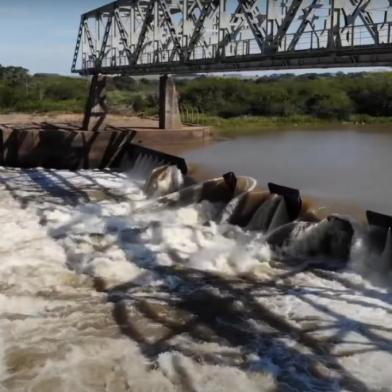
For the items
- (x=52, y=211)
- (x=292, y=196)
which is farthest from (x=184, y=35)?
(x=292, y=196)

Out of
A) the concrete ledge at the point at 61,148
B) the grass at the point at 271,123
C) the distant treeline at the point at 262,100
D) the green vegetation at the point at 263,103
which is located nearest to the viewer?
the concrete ledge at the point at 61,148

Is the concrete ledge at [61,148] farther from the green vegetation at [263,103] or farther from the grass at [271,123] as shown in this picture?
the green vegetation at [263,103]

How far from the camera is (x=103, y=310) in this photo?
32.0ft

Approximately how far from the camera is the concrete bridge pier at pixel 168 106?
2888cm

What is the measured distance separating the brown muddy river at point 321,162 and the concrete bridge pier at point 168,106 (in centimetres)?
216

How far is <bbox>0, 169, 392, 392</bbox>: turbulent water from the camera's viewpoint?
780 cm

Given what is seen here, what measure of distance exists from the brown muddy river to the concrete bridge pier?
2160mm

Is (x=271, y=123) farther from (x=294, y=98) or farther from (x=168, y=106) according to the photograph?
(x=168, y=106)

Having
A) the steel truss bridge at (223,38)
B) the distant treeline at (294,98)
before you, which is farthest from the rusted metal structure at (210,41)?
the distant treeline at (294,98)

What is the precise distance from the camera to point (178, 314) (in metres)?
9.70

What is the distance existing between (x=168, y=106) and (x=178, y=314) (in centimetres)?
2025

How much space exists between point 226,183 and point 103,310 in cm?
785

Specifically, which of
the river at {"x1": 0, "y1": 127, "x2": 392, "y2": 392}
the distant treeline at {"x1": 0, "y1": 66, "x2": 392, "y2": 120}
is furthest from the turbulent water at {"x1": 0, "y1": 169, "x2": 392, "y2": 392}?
the distant treeline at {"x1": 0, "y1": 66, "x2": 392, "y2": 120}

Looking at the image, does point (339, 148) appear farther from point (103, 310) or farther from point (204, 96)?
point (204, 96)
